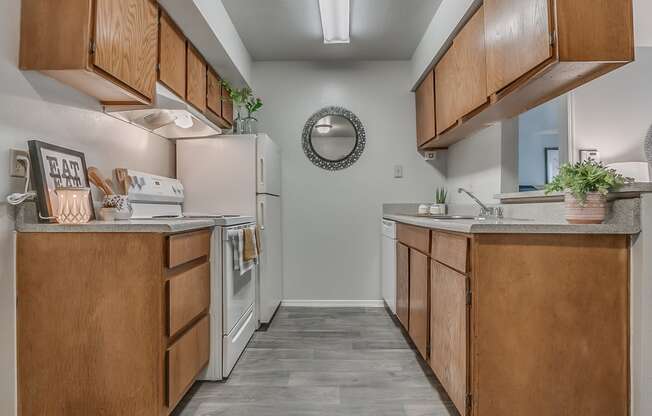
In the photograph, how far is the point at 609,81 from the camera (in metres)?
2.12

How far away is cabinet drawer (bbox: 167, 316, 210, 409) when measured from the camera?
1.66 meters

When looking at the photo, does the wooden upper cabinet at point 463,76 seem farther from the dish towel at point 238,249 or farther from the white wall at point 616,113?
the dish towel at point 238,249

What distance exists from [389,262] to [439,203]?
0.79 meters

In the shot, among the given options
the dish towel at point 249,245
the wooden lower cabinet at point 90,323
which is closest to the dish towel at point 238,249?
the dish towel at point 249,245

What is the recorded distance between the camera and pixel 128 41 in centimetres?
189

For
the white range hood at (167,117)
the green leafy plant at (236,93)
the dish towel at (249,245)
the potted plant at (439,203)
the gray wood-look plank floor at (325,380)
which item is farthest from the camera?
the potted plant at (439,203)

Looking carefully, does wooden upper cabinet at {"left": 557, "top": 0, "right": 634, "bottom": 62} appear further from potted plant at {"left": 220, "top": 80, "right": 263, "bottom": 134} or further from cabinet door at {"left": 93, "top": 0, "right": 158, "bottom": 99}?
potted plant at {"left": 220, "top": 80, "right": 263, "bottom": 134}

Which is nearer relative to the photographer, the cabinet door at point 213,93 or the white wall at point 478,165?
the white wall at point 478,165

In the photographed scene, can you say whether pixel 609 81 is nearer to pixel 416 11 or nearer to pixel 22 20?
pixel 416 11

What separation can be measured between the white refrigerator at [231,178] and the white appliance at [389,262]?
1.04 metres

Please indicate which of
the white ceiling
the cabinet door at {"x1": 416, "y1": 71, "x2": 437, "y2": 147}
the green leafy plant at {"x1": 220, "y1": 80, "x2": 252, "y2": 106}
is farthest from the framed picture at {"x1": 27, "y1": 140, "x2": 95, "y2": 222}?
the cabinet door at {"x1": 416, "y1": 71, "x2": 437, "y2": 147}

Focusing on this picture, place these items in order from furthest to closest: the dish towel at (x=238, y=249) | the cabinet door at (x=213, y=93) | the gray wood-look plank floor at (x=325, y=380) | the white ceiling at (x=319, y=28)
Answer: the cabinet door at (x=213, y=93)
the white ceiling at (x=319, y=28)
the dish towel at (x=238, y=249)
the gray wood-look plank floor at (x=325, y=380)

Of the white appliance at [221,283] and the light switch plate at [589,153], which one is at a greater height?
the light switch plate at [589,153]

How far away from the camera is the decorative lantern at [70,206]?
5.45ft
